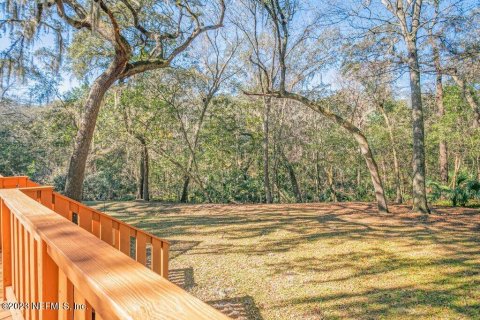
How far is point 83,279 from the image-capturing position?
83cm

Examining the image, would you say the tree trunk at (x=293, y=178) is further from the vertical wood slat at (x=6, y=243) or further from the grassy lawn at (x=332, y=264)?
the vertical wood slat at (x=6, y=243)

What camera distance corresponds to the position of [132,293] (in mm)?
715

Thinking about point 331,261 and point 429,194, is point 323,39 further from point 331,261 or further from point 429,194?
point 331,261

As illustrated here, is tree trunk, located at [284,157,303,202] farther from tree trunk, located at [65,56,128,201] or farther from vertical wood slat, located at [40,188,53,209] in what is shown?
vertical wood slat, located at [40,188,53,209]

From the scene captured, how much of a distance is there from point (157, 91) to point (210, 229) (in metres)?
7.85

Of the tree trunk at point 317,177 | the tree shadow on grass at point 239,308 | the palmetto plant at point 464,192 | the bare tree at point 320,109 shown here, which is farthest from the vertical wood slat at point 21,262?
the tree trunk at point 317,177

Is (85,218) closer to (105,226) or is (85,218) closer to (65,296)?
(105,226)

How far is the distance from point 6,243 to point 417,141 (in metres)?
7.87

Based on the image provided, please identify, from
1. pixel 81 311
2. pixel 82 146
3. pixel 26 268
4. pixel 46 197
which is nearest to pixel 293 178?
pixel 82 146

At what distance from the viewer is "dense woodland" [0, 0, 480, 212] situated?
6862mm

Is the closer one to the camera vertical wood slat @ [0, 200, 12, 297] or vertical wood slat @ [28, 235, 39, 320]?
vertical wood slat @ [28, 235, 39, 320]

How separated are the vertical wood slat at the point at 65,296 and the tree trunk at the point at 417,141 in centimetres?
769

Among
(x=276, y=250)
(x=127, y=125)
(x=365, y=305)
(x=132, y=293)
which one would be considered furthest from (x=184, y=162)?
(x=132, y=293)

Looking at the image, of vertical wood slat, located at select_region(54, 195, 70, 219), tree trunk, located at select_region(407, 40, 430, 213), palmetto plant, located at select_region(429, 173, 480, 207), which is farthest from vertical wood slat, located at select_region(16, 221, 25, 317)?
palmetto plant, located at select_region(429, 173, 480, 207)
